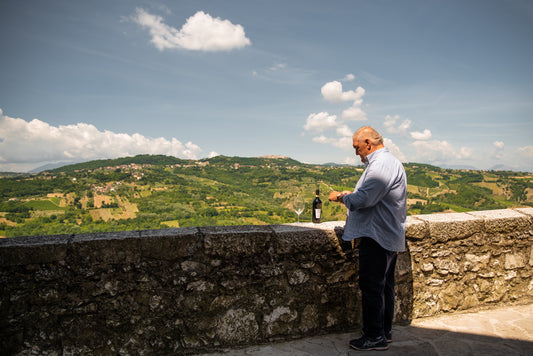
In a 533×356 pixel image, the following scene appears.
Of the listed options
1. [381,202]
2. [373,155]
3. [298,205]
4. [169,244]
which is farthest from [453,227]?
[169,244]

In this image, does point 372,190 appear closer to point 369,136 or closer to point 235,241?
point 369,136

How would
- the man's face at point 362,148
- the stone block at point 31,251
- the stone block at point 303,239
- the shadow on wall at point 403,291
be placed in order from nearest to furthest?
the stone block at point 31,251, the man's face at point 362,148, the stone block at point 303,239, the shadow on wall at point 403,291

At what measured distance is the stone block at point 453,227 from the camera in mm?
2766

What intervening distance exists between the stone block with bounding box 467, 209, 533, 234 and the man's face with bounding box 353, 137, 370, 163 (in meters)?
1.63

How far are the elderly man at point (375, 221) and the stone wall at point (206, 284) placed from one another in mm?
331

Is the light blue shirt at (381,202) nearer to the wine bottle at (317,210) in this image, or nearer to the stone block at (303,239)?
the stone block at (303,239)

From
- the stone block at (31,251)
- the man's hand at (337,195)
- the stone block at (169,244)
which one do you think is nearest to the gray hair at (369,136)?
the man's hand at (337,195)

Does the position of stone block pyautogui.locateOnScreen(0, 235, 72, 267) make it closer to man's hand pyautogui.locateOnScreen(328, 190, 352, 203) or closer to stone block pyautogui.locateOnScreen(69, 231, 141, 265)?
stone block pyautogui.locateOnScreen(69, 231, 141, 265)

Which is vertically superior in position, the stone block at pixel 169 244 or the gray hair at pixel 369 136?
the gray hair at pixel 369 136

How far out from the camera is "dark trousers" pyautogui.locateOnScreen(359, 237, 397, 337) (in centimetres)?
220

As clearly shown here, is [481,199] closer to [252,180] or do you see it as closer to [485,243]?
[252,180]

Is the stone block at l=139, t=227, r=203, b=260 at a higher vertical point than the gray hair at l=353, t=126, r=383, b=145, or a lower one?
lower

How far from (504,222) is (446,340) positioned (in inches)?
55.4

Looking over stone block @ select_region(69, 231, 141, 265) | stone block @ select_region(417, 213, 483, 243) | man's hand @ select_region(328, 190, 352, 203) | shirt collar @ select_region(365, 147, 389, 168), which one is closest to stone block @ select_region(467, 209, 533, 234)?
stone block @ select_region(417, 213, 483, 243)
